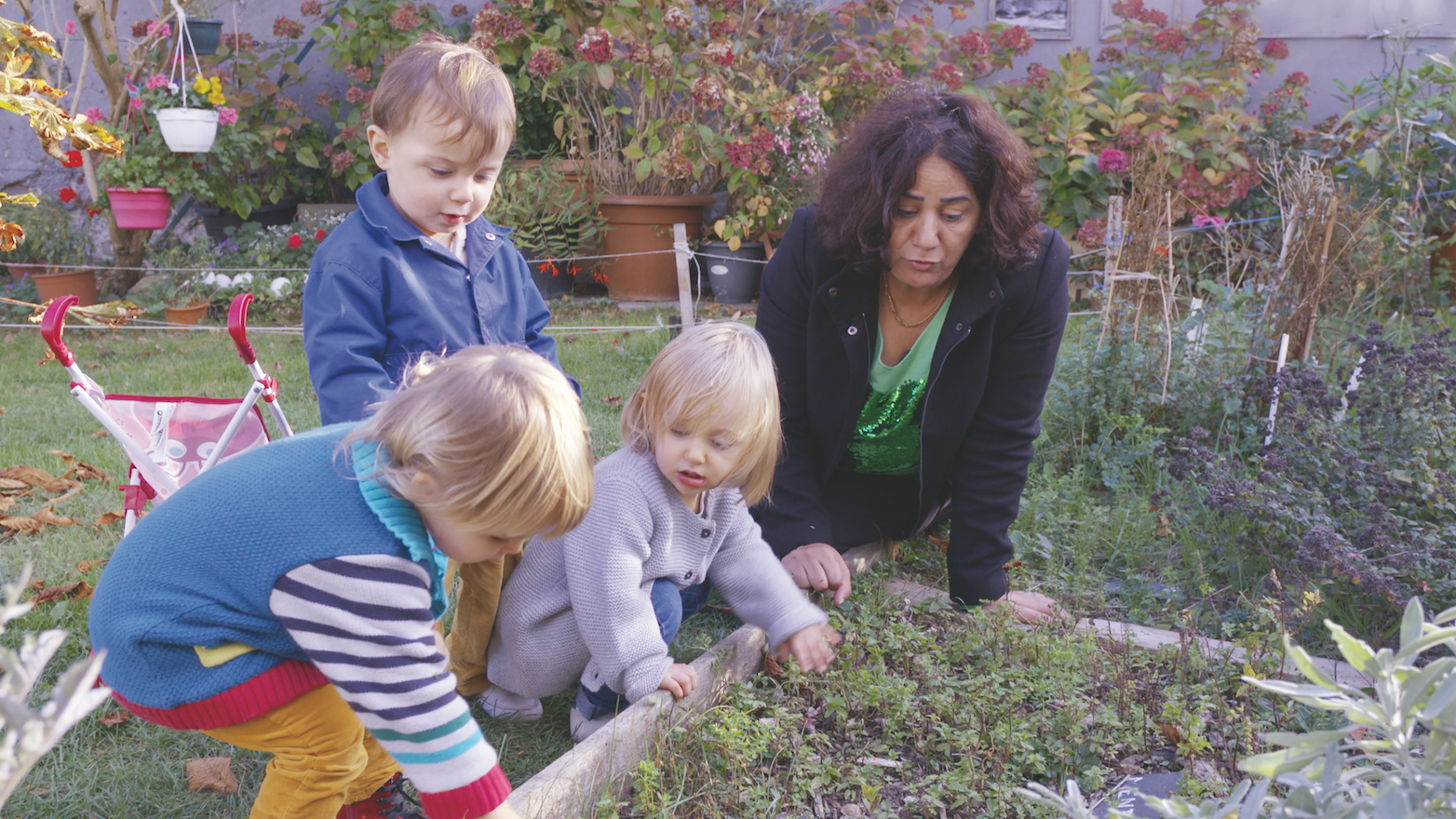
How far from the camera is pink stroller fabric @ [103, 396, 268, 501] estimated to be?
7.78 feet

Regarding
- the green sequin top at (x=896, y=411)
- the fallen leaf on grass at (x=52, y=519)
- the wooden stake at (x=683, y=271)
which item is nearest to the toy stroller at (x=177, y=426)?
the fallen leaf on grass at (x=52, y=519)

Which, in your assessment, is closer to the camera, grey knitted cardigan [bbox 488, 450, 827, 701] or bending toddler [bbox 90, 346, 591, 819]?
bending toddler [bbox 90, 346, 591, 819]

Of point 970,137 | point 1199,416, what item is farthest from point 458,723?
point 1199,416

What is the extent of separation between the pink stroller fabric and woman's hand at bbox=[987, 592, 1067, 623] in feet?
6.23

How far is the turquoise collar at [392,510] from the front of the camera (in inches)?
59.0

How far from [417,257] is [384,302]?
0.14 metres

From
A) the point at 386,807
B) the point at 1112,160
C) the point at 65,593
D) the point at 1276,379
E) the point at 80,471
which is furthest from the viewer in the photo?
the point at 1112,160

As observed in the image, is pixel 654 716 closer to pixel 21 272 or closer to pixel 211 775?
pixel 211 775

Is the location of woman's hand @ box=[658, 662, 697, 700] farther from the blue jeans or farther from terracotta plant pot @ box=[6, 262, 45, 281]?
terracotta plant pot @ box=[6, 262, 45, 281]

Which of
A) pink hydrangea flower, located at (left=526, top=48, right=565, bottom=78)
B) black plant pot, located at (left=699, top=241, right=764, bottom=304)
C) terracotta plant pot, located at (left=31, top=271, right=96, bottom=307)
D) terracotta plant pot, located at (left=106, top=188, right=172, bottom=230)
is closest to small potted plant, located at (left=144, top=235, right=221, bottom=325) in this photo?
terracotta plant pot, located at (left=106, top=188, right=172, bottom=230)

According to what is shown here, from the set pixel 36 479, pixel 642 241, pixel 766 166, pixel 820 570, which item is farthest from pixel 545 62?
pixel 820 570

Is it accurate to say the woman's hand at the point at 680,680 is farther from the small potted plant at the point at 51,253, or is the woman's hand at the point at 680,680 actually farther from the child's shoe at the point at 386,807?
the small potted plant at the point at 51,253

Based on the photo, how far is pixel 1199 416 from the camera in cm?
387

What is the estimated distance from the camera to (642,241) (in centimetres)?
696
